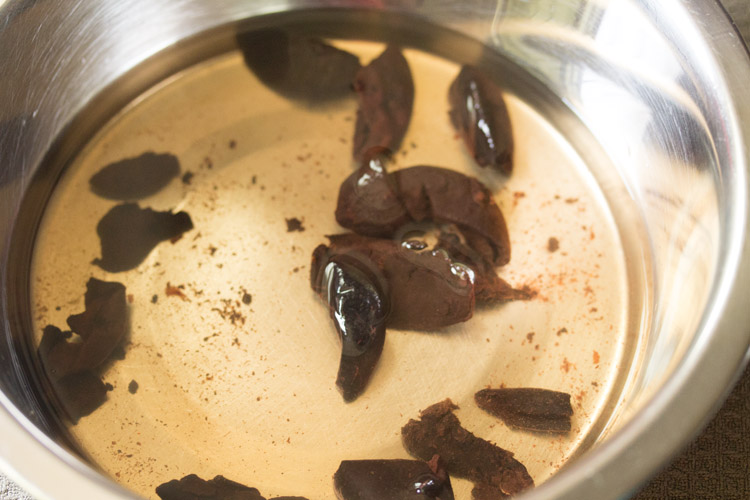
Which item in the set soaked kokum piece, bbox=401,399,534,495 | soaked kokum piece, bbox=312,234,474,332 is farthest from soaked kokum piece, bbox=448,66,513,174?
soaked kokum piece, bbox=401,399,534,495

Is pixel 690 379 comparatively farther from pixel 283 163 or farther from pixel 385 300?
pixel 283 163

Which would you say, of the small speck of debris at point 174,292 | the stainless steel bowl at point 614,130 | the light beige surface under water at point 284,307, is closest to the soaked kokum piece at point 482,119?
the light beige surface under water at point 284,307

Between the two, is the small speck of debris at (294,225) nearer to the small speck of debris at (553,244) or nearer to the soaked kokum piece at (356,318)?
the soaked kokum piece at (356,318)

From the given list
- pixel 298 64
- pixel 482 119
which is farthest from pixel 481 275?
pixel 298 64

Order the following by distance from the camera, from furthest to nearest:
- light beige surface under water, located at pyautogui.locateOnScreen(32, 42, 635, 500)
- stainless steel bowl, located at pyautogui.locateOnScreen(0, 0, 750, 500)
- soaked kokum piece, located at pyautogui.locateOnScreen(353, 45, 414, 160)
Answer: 1. soaked kokum piece, located at pyautogui.locateOnScreen(353, 45, 414, 160)
2. light beige surface under water, located at pyautogui.locateOnScreen(32, 42, 635, 500)
3. stainless steel bowl, located at pyautogui.locateOnScreen(0, 0, 750, 500)

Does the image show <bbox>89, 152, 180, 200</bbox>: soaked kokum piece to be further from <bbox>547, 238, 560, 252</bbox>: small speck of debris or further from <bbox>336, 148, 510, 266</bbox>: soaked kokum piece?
<bbox>547, 238, 560, 252</bbox>: small speck of debris

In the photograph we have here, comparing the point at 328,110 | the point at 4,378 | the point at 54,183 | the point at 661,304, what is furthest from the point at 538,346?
the point at 54,183

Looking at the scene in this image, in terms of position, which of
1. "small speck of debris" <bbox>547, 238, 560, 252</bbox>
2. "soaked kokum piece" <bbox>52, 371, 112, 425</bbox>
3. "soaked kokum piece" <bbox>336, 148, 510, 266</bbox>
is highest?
"small speck of debris" <bbox>547, 238, 560, 252</bbox>
